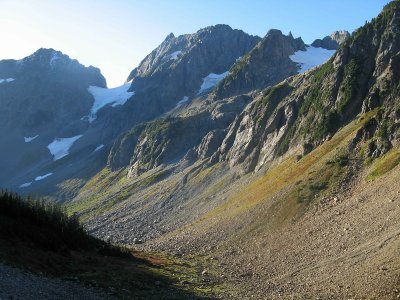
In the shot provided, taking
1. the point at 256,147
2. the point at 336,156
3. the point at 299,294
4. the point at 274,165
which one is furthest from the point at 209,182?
the point at 299,294

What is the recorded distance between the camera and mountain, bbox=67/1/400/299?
132 ft

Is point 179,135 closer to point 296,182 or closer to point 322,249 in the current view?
point 296,182

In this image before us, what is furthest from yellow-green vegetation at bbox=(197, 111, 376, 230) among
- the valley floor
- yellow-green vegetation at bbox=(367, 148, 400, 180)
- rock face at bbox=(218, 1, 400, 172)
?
yellow-green vegetation at bbox=(367, 148, 400, 180)

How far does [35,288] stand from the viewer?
2512cm

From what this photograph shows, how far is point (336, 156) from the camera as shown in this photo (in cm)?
6862

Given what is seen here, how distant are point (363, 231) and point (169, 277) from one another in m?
19.8

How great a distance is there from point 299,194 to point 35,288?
151 feet

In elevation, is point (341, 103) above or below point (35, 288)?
above

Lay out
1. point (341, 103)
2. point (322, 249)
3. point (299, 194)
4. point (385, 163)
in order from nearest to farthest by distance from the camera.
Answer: point (322, 249) → point (385, 163) → point (299, 194) → point (341, 103)

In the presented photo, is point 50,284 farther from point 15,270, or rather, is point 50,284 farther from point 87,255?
point 87,255

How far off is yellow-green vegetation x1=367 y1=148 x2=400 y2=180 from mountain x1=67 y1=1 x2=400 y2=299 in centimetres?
19

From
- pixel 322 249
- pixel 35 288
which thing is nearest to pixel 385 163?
pixel 322 249

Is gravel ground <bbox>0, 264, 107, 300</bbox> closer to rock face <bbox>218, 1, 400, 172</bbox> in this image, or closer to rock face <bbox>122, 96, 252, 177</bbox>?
rock face <bbox>218, 1, 400, 172</bbox>

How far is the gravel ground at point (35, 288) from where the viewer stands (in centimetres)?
2316
